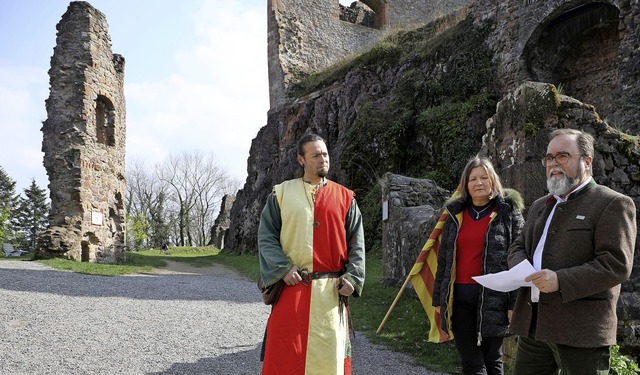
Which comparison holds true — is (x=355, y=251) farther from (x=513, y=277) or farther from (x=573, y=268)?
(x=573, y=268)

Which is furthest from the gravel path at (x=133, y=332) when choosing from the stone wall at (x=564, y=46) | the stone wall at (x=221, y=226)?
the stone wall at (x=221, y=226)

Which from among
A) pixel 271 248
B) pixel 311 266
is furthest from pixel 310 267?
pixel 271 248

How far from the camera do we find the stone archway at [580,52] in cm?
1328

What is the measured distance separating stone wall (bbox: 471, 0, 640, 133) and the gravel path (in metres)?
10.6

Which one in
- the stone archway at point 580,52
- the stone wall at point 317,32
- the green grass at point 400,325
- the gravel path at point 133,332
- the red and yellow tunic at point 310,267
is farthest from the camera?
the stone wall at point 317,32

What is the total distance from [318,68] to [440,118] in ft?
40.8

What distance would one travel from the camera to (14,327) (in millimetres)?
6023

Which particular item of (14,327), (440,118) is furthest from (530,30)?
(14,327)

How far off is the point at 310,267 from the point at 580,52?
14.3 m

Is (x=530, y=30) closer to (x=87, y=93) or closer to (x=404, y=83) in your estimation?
(x=404, y=83)

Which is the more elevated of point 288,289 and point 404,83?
point 404,83

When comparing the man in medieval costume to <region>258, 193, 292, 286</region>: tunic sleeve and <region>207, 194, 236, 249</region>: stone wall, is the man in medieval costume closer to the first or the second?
<region>258, 193, 292, 286</region>: tunic sleeve

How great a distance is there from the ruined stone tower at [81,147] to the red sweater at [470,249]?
14.9 meters

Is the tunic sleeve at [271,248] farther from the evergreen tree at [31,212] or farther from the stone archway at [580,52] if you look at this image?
the evergreen tree at [31,212]
